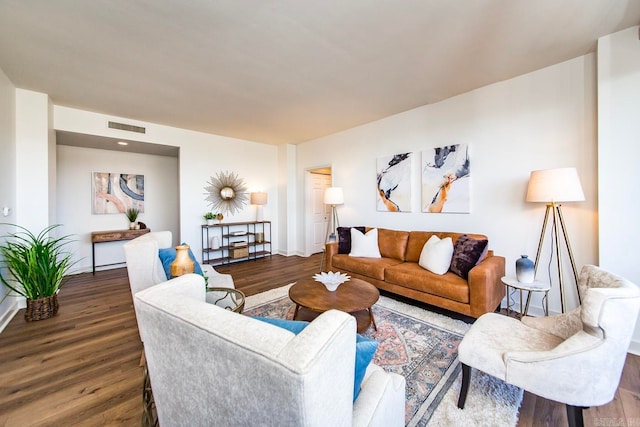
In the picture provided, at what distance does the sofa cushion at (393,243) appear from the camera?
3.51 meters

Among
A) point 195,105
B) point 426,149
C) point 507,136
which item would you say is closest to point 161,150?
point 195,105

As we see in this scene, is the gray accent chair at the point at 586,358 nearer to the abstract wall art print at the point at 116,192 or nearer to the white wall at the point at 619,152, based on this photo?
the white wall at the point at 619,152

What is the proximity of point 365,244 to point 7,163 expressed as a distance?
170 inches

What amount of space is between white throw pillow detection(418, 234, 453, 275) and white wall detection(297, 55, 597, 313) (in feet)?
1.98

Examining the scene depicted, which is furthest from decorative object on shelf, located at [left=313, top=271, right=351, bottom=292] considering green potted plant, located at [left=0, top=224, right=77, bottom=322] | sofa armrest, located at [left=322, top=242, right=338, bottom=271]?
green potted plant, located at [left=0, top=224, right=77, bottom=322]

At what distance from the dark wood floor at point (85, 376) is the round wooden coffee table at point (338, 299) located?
1.13 m

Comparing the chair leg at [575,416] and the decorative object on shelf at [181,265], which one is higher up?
the decorative object on shelf at [181,265]

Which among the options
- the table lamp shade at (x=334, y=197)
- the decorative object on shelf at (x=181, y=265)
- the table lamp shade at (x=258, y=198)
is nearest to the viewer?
the decorative object on shelf at (x=181, y=265)

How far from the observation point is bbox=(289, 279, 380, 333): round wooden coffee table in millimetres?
2088

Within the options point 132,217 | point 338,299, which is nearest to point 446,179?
point 338,299

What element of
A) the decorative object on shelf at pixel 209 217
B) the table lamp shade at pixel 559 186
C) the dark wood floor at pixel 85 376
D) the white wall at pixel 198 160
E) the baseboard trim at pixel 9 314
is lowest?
the dark wood floor at pixel 85 376

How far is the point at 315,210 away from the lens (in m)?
5.89

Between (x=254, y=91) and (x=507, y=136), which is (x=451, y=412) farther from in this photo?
(x=254, y=91)

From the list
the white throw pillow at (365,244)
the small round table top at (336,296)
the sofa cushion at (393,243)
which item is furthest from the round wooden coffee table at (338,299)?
the sofa cushion at (393,243)
